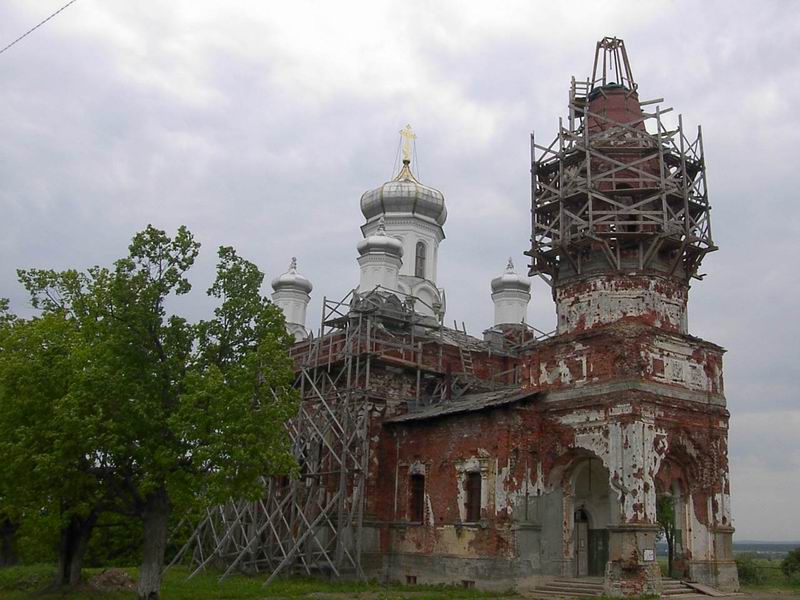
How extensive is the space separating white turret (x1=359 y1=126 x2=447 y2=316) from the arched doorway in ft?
40.8

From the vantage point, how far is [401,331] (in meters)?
29.7

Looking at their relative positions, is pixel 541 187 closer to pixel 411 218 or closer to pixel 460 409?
pixel 460 409

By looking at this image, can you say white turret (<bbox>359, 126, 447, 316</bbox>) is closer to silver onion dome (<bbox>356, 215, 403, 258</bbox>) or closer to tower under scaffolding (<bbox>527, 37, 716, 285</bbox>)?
silver onion dome (<bbox>356, 215, 403, 258</bbox>)

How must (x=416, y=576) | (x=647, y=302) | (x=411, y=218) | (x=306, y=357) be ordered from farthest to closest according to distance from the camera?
1. (x=411, y=218)
2. (x=306, y=357)
3. (x=416, y=576)
4. (x=647, y=302)

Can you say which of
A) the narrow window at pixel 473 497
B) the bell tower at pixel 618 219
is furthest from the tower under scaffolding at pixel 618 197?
the narrow window at pixel 473 497

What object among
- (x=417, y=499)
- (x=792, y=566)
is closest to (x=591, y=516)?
(x=417, y=499)

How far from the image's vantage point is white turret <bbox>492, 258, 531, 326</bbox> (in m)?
37.0

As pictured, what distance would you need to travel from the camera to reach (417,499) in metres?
26.2

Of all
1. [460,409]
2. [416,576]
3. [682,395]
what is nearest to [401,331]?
[460,409]

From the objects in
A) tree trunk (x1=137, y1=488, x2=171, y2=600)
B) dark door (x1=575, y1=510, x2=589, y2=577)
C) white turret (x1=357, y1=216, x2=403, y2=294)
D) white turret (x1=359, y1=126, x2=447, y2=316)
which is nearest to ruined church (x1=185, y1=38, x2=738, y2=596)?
dark door (x1=575, y1=510, x2=589, y2=577)

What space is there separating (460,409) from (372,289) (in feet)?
30.7

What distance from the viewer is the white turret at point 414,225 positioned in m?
34.8

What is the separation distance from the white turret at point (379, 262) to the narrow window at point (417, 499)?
8764 millimetres

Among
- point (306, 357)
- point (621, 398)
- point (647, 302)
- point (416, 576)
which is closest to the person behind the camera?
point (621, 398)
